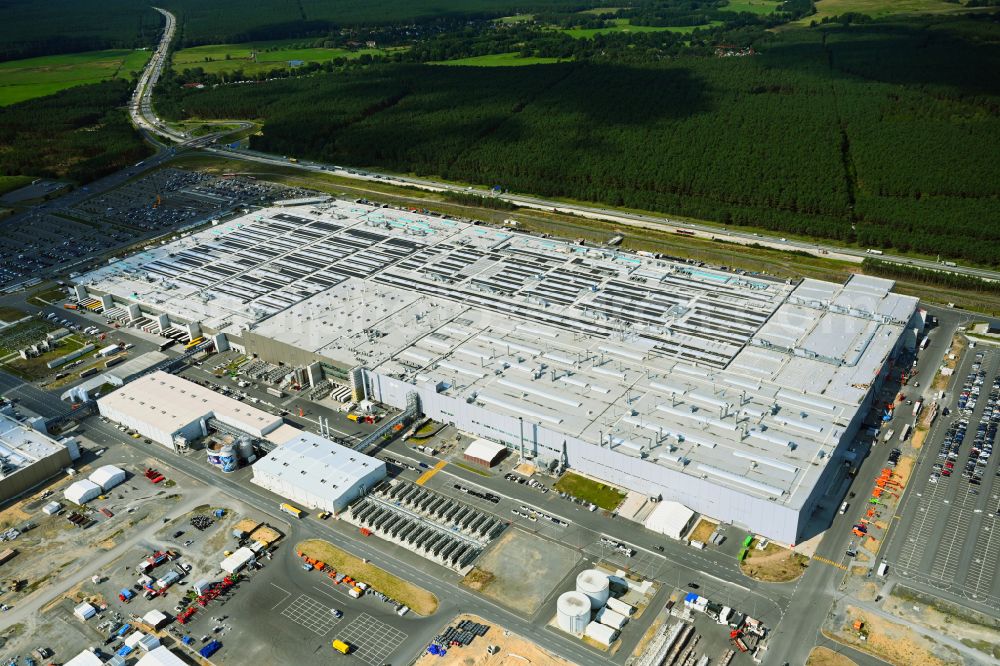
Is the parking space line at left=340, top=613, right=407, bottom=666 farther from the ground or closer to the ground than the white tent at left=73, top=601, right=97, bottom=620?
closer to the ground

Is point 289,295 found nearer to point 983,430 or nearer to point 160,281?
point 160,281

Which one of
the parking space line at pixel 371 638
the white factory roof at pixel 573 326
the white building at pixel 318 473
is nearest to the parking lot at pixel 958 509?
the white factory roof at pixel 573 326

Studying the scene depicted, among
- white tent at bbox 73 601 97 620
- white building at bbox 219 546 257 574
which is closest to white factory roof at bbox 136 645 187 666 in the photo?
white tent at bbox 73 601 97 620

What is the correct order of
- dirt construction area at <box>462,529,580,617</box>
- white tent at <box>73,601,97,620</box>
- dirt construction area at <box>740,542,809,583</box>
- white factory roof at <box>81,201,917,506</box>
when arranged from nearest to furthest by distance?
1. white tent at <box>73,601,97,620</box>
2. dirt construction area at <box>462,529,580,617</box>
3. dirt construction area at <box>740,542,809,583</box>
4. white factory roof at <box>81,201,917,506</box>

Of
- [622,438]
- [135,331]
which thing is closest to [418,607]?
[622,438]

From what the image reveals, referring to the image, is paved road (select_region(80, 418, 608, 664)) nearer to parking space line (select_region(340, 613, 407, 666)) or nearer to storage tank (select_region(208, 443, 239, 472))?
storage tank (select_region(208, 443, 239, 472))

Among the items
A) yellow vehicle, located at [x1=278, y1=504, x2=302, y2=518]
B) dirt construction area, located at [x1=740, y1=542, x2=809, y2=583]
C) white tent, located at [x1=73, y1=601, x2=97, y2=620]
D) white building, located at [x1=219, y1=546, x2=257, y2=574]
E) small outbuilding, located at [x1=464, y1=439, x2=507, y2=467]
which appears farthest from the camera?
small outbuilding, located at [x1=464, y1=439, x2=507, y2=467]

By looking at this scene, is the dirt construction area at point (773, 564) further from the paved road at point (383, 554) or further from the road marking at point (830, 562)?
the paved road at point (383, 554)
